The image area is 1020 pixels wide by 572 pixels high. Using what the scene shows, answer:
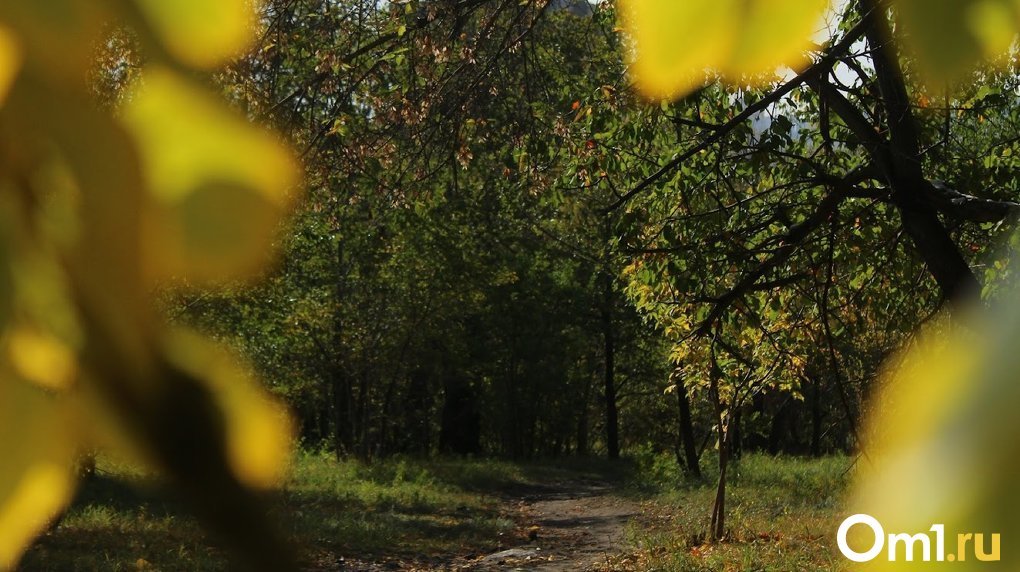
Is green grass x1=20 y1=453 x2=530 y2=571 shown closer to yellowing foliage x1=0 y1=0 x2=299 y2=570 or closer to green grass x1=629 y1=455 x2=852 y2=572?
yellowing foliage x1=0 y1=0 x2=299 y2=570

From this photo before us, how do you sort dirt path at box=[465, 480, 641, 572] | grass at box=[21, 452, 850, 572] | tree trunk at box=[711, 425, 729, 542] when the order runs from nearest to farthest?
grass at box=[21, 452, 850, 572] → tree trunk at box=[711, 425, 729, 542] → dirt path at box=[465, 480, 641, 572]

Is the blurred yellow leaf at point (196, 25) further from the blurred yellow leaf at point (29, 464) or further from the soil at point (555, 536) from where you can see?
the soil at point (555, 536)

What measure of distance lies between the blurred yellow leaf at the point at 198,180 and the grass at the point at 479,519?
2563 mm

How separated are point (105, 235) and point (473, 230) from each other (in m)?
12.7

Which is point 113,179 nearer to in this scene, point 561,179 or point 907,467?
point 907,467

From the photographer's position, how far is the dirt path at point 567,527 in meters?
8.44

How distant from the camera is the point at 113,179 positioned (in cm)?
12

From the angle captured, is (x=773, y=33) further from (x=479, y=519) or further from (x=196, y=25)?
(x=479, y=519)

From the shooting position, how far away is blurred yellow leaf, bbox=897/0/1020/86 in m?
0.11

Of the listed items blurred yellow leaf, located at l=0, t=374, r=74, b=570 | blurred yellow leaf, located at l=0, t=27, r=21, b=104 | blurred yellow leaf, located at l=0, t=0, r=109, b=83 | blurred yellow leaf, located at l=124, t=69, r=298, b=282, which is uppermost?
blurred yellow leaf, located at l=0, t=0, r=109, b=83

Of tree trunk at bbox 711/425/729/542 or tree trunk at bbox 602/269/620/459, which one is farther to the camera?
tree trunk at bbox 602/269/620/459

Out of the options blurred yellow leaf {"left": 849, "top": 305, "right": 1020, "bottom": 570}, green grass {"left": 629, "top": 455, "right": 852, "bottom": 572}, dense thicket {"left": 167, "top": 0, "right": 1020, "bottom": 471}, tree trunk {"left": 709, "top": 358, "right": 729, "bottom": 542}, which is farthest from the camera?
tree trunk {"left": 709, "top": 358, "right": 729, "bottom": 542}

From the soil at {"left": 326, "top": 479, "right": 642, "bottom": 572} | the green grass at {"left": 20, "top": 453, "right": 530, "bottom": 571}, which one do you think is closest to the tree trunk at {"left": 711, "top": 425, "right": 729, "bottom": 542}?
the soil at {"left": 326, "top": 479, "right": 642, "bottom": 572}

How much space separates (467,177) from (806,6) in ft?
18.4
